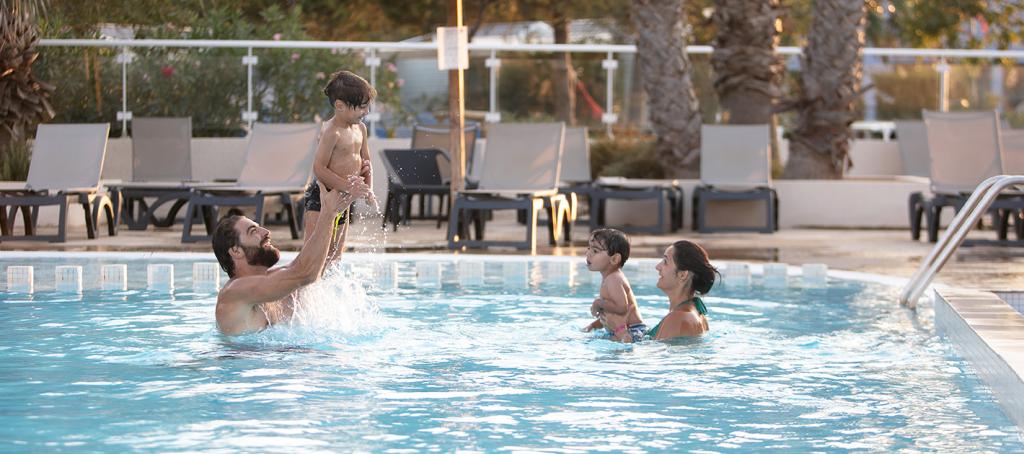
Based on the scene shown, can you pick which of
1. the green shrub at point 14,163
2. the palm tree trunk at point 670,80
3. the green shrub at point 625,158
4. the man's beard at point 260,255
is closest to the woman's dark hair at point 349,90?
the man's beard at point 260,255

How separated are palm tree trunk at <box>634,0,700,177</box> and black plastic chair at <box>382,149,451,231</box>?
2477 mm

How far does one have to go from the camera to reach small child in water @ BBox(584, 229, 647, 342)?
6914 millimetres

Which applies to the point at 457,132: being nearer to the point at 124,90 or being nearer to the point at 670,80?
the point at 670,80

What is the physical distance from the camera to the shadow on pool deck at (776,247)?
10734 mm

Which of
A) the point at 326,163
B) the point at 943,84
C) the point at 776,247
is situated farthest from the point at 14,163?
the point at 943,84

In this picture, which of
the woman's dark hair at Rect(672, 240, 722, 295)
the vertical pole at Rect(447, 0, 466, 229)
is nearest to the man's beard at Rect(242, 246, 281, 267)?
the woman's dark hair at Rect(672, 240, 722, 295)

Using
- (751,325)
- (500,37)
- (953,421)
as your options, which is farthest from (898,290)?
(500,37)

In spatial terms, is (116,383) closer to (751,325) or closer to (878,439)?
(878,439)

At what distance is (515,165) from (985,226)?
18.4 ft

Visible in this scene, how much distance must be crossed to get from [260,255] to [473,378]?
1155 millimetres

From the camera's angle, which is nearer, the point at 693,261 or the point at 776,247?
the point at 693,261

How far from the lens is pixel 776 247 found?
1280 cm

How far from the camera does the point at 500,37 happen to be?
3284cm

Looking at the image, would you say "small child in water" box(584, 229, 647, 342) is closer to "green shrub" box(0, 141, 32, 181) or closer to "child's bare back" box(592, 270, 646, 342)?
"child's bare back" box(592, 270, 646, 342)
